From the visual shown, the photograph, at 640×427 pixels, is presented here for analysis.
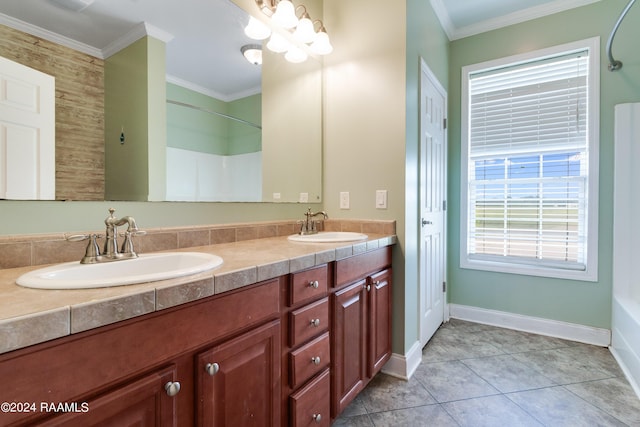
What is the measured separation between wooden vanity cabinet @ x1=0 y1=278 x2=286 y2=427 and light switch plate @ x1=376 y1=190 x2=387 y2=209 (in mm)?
1046

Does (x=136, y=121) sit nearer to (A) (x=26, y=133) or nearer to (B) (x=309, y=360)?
(A) (x=26, y=133)

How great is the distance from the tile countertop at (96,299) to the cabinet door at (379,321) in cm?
74

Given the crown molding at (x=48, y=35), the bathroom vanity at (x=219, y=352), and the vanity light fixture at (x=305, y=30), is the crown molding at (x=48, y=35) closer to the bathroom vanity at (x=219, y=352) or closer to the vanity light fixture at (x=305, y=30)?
the bathroom vanity at (x=219, y=352)

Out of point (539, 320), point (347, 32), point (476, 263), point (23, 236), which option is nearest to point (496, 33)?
point (347, 32)

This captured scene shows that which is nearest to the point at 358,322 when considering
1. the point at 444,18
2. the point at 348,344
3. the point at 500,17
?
the point at 348,344

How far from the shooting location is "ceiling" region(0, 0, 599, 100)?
3.17 ft

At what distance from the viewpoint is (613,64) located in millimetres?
2172

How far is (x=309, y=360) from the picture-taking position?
1.18m

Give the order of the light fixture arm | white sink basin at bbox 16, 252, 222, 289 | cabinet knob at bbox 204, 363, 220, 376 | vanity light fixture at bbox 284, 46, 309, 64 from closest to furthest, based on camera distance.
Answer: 1. white sink basin at bbox 16, 252, 222, 289
2. cabinet knob at bbox 204, 363, 220, 376
3. the light fixture arm
4. vanity light fixture at bbox 284, 46, 309, 64

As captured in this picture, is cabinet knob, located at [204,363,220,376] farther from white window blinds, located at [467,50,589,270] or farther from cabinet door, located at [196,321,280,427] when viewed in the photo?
white window blinds, located at [467,50,589,270]

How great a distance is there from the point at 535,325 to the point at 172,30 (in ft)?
10.3

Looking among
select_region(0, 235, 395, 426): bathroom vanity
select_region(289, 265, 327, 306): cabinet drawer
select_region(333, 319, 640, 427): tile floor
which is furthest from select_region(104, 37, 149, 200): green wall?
select_region(333, 319, 640, 427): tile floor

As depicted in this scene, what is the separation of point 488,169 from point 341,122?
1507 mm

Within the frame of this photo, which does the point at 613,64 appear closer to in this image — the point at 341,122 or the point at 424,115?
the point at 424,115
